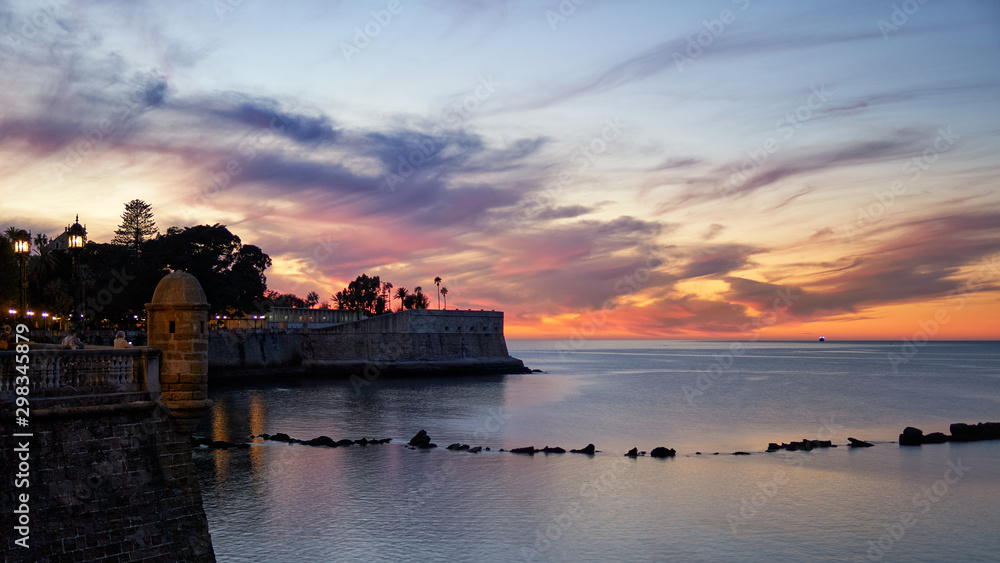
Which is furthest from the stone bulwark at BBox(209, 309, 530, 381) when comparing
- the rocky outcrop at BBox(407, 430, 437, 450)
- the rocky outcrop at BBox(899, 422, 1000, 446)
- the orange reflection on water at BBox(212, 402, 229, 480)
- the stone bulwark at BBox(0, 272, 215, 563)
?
the stone bulwark at BBox(0, 272, 215, 563)

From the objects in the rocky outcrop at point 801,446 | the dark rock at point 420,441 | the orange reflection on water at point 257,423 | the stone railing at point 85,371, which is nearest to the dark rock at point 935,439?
the rocky outcrop at point 801,446

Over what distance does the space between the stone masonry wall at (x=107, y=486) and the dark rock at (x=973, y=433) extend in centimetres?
4383

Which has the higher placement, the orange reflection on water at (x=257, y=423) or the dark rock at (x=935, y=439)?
the orange reflection on water at (x=257, y=423)

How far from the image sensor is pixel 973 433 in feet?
Answer: 141

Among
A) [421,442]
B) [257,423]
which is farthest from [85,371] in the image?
[257,423]

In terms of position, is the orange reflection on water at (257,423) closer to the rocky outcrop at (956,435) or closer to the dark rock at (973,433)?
the rocky outcrop at (956,435)

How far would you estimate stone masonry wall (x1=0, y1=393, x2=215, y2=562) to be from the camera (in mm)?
11742

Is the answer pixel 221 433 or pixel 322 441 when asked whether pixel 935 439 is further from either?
pixel 221 433

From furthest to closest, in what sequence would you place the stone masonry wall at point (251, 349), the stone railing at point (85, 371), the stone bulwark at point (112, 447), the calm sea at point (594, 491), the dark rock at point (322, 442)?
the stone masonry wall at point (251, 349) < the dark rock at point (322, 442) < the calm sea at point (594, 491) < the stone railing at point (85, 371) < the stone bulwark at point (112, 447)

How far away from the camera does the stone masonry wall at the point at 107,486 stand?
1174 centimetres

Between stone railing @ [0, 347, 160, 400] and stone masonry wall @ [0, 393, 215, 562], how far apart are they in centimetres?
25

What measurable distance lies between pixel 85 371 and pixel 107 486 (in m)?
2.15

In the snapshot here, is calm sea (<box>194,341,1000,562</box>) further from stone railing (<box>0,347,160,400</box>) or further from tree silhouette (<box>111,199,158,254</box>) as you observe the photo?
tree silhouette (<box>111,199,158,254</box>)

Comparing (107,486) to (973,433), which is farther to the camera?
(973,433)
